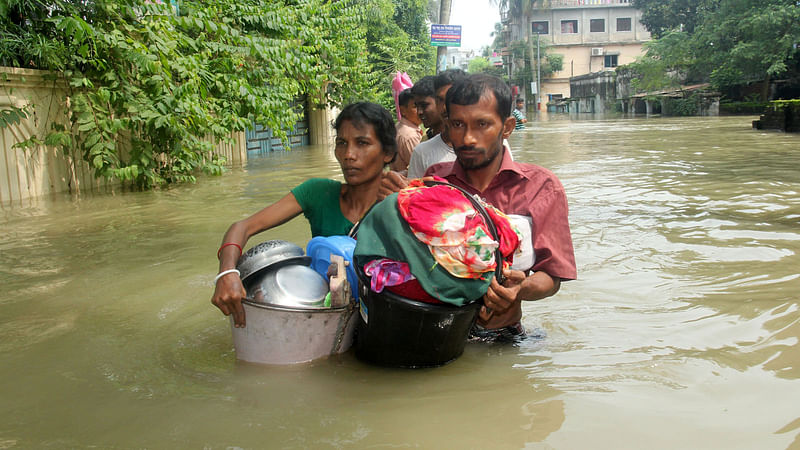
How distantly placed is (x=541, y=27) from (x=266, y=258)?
5680 centimetres

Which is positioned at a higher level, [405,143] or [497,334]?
[405,143]

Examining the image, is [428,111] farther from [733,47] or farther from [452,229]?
[733,47]

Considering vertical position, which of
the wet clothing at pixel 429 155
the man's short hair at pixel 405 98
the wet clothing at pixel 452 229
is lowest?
the wet clothing at pixel 452 229

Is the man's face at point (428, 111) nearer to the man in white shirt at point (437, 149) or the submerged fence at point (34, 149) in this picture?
the man in white shirt at point (437, 149)

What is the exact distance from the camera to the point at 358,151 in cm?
303

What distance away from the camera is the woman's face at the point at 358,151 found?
9.91ft

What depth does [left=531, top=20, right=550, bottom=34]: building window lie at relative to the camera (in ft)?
182

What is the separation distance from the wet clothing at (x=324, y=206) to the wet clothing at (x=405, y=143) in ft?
5.35

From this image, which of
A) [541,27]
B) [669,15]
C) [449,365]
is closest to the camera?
[449,365]

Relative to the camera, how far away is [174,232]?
6.03 m

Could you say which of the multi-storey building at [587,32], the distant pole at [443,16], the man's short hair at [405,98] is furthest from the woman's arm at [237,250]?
the multi-storey building at [587,32]

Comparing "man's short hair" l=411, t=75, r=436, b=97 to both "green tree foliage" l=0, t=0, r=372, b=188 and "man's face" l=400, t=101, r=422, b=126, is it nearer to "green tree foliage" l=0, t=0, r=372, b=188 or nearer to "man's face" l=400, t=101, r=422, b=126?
"man's face" l=400, t=101, r=422, b=126

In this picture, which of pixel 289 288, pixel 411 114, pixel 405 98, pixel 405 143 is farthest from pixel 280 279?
pixel 405 98

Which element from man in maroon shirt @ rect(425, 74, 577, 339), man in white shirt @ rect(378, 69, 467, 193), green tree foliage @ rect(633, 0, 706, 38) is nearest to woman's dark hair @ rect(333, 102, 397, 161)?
man in maroon shirt @ rect(425, 74, 577, 339)
